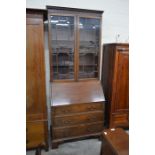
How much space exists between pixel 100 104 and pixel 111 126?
0.58 metres

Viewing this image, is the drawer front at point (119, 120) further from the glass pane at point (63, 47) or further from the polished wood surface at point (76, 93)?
the glass pane at point (63, 47)

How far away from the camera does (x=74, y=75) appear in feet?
9.86

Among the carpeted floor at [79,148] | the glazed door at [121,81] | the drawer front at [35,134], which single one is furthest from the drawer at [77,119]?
the glazed door at [121,81]

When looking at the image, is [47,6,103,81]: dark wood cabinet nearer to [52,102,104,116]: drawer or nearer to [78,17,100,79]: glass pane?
[78,17,100,79]: glass pane

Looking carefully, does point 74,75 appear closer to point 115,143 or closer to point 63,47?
point 63,47

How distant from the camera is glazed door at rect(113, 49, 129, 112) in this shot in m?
3.07

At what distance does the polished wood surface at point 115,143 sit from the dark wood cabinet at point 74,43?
1.17m

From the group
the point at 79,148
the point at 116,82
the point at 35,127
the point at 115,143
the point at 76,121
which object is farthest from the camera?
the point at 116,82

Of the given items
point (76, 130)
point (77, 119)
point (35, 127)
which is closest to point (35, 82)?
point (35, 127)

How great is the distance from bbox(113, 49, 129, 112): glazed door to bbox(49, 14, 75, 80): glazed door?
0.83 meters

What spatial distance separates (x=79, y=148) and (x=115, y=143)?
2.97 ft

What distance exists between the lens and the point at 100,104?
2.95 m
